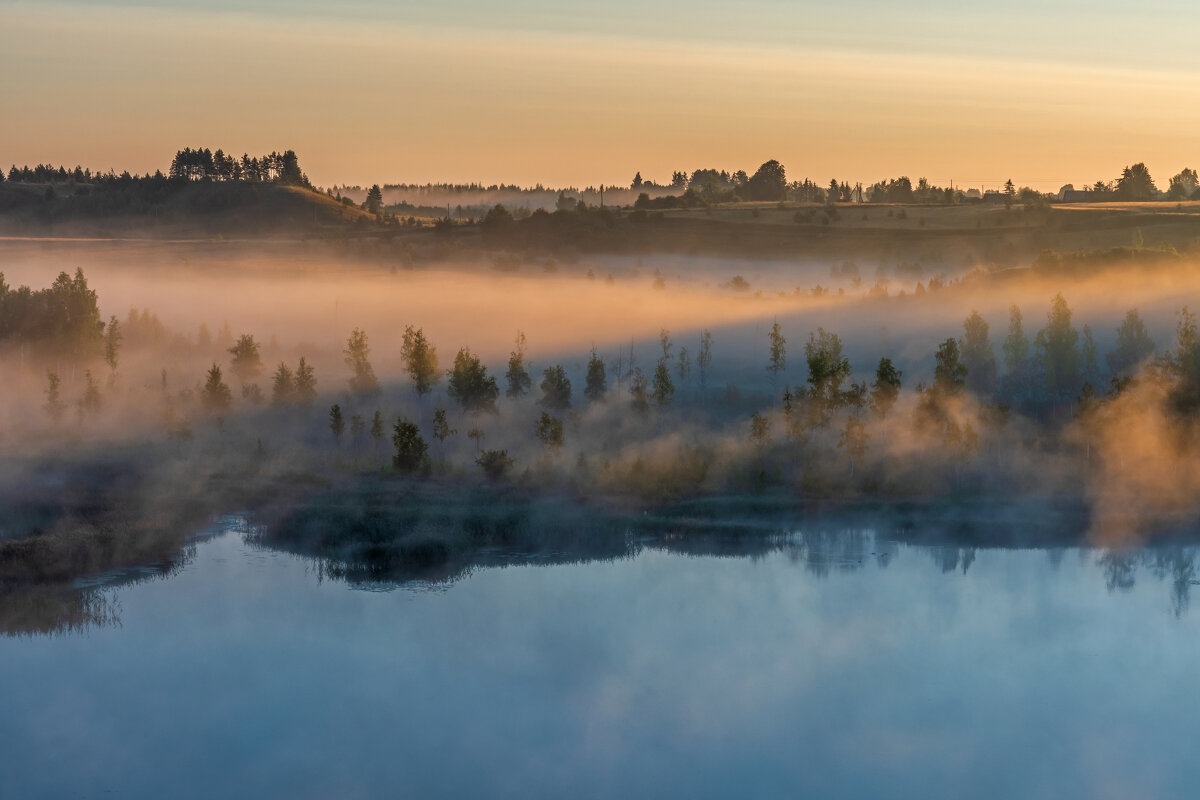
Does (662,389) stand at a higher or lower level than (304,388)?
higher

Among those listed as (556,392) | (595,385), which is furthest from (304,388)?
(595,385)

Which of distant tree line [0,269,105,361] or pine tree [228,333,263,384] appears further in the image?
distant tree line [0,269,105,361]

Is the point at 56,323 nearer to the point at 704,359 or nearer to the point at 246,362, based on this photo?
the point at 246,362

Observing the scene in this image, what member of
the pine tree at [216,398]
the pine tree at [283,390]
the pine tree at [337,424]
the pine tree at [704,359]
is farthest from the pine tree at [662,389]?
the pine tree at [216,398]

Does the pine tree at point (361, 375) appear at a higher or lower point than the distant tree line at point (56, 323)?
lower

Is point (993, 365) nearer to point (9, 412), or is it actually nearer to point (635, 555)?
point (635, 555)

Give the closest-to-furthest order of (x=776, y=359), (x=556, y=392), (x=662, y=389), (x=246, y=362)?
(x=662, y=389) → (x=556, y=392) → (x=776, y=359) → (x=246, y=362)

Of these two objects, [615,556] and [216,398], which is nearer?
[615,556]

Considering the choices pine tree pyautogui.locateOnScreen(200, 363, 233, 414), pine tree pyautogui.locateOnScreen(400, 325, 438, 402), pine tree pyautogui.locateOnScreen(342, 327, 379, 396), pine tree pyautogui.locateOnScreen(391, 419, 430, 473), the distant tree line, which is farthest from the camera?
the distant tree line

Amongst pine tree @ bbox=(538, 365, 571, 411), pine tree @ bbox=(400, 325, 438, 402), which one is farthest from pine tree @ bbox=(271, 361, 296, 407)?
pine tree @ bbox=(538, 365, 571, 411)

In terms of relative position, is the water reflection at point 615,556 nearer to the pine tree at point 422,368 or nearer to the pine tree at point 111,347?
the pine tree at point 422,368

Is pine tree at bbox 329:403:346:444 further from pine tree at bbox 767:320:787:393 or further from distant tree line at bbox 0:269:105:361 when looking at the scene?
pine tree at bbox 767:320:787:393
